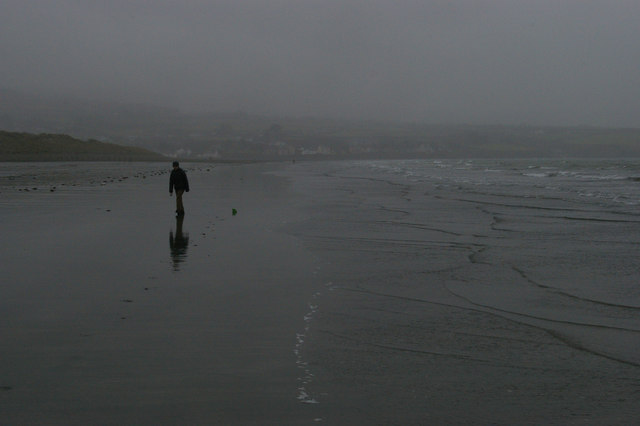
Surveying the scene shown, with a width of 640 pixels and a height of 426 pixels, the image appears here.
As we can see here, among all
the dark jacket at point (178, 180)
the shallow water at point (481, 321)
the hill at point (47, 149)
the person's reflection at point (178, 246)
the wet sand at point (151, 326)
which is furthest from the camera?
the hill at point (47, 149)

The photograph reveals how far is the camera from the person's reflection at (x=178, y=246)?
11156mm

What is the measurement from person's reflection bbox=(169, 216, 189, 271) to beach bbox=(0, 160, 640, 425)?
0.04 m

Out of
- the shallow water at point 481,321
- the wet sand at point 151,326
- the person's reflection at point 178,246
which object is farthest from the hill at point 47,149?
the shallow water at point 481,321

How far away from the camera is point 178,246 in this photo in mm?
12758

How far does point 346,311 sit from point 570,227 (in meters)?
10.1

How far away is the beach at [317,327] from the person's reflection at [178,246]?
37mm

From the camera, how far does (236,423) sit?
4.69m

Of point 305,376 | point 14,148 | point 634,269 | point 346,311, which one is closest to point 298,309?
point 346,311

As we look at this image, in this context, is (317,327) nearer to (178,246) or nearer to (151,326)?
(151,326)

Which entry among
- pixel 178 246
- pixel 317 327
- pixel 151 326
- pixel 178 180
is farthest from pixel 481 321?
pixel 178 180

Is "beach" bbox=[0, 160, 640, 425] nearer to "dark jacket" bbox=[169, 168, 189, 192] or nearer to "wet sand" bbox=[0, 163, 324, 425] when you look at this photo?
"wet sand" bbox=[0, 163, 324, 425]

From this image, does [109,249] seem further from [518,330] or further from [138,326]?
[518,330]

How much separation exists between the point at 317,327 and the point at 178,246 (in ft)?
20.2

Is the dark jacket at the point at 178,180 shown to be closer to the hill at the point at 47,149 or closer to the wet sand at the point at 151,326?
the wet sand at the point at 151,326
